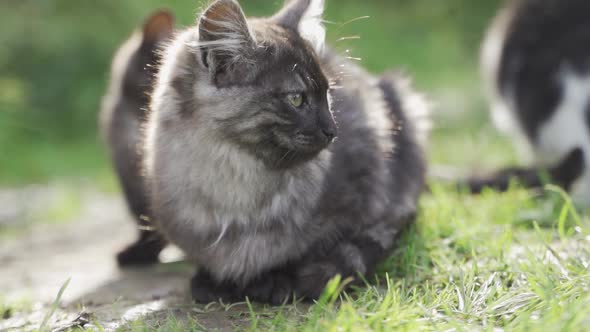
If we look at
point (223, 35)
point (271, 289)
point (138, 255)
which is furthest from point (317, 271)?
point (138, 255)

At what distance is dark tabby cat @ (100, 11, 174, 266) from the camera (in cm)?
328

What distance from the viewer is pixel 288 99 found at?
2.30m

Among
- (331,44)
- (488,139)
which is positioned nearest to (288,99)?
(331,44)

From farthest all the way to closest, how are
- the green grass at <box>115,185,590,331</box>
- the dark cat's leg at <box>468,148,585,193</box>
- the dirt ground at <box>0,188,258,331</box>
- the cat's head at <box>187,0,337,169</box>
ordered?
the dark cat's leg at <box>468,148,585,193</box>
the dirt ground at <box>0,188,258,331</box>
the cat's head at <box>187,0,337,169</box>
the green grass at <box>115,185,590,331</box>

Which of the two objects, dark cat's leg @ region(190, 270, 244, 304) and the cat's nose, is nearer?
the cat's nose

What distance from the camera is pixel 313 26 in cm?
Result: 269

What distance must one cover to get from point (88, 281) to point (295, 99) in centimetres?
149

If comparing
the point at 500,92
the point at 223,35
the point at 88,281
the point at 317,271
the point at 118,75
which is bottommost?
the point at 88,281

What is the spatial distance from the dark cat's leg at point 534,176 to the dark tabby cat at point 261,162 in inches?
50.1

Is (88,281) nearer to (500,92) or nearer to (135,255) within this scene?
(135,255)

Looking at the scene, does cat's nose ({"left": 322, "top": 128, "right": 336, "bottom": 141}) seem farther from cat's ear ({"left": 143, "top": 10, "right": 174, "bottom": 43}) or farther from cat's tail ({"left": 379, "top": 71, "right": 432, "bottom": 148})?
cat's ear ({"left": 143, "top": 10, "right": 174, "bottom": 43})

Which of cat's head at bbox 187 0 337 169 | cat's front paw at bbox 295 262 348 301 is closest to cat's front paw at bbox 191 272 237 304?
cat's front paw at bbox 295 262 348 301

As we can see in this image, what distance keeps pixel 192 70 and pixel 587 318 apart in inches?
59.2

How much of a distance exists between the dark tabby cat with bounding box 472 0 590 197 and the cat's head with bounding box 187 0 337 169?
6.07 feet
